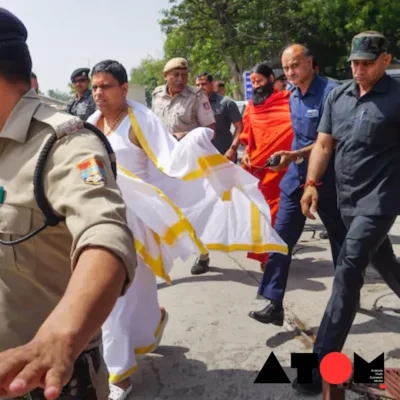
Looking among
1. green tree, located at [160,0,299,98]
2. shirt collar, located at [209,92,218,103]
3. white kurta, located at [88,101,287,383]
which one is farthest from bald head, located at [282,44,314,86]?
green tree, located at [160,0,299,98]

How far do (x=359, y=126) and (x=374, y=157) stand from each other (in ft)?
0.59

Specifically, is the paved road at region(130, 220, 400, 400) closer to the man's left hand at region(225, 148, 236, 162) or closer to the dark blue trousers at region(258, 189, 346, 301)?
the dark blue trousers at region(258, 189, 346, 301)

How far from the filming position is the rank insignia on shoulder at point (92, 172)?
1.29 metres

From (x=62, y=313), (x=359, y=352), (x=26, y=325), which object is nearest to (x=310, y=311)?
(x=359, y=352)

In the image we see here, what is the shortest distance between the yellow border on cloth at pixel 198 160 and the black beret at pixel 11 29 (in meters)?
1.89

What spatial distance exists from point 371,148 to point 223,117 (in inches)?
154

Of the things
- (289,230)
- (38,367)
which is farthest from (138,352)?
(38,367)

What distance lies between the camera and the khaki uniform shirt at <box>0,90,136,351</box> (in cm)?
122

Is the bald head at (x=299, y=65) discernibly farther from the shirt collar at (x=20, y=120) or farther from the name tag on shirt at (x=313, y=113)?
the shirt collar at (x=20, y=120)

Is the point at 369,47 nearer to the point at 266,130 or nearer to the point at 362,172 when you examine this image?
the point at 362,172

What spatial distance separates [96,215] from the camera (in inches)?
48.2

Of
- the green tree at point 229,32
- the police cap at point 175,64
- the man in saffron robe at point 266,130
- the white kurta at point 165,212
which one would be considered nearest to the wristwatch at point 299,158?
the white kurta at point 165,212

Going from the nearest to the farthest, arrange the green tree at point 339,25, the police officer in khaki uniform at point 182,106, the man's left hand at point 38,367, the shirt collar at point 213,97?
the man's left hand at point 38,367, the police officer in khaki uniform at point 182,106, the shirt collar at point 213,97, the green tree at point 339,25

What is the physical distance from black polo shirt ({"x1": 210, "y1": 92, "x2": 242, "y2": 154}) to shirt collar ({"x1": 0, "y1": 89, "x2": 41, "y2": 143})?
532cm
